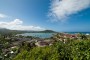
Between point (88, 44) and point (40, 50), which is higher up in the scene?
point (88, 44)

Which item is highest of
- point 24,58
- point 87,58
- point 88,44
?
point 88,44

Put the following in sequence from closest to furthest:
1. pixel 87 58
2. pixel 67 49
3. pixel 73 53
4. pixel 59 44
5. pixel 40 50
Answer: pixel 87 58
pixel 73 53
pixel 67 49
pixel 59 44
pixel 40 50

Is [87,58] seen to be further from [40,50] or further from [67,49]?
[40,50]

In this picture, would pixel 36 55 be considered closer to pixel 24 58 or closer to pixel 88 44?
pixel 24 58

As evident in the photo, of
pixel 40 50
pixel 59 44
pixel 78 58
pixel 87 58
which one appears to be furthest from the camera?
Answer: pixel 40 50

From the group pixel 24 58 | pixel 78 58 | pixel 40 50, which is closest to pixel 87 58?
pixel 78 58

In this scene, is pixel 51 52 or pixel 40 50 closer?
pixel 51 52
